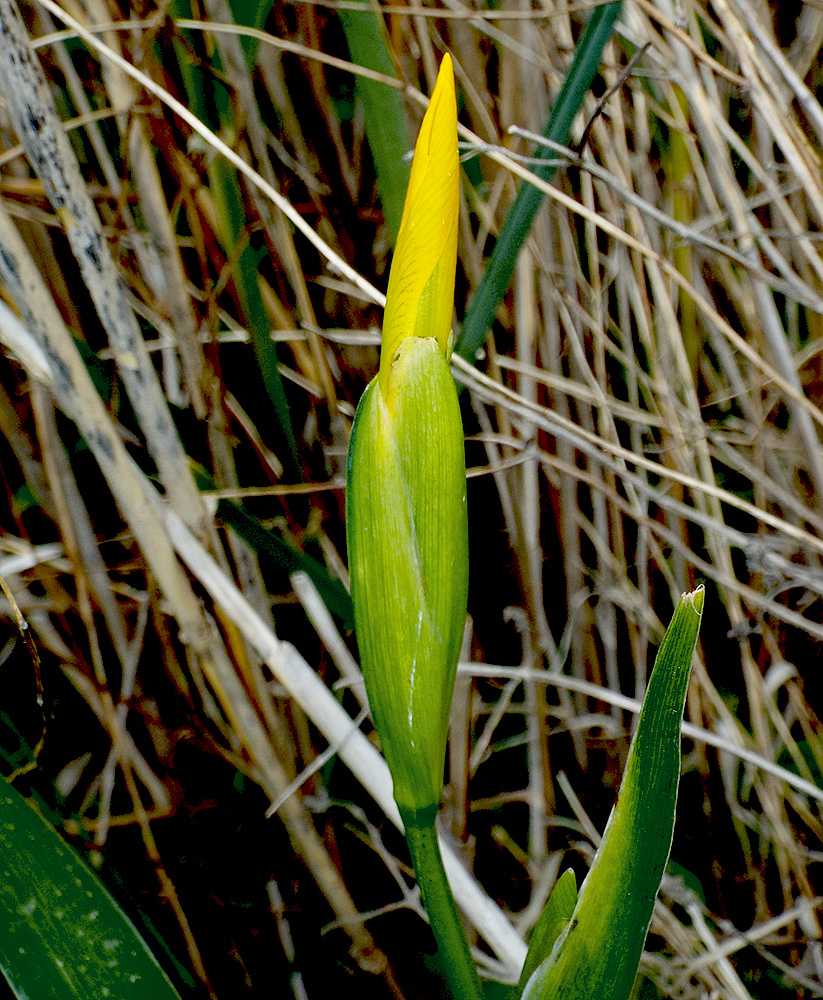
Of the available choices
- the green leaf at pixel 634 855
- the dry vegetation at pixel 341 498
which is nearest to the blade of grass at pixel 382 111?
the dry vegetation at pixel 341 498

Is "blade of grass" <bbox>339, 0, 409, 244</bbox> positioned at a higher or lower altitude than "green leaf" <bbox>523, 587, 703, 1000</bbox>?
higher

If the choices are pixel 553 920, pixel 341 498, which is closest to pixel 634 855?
pixel 553 920

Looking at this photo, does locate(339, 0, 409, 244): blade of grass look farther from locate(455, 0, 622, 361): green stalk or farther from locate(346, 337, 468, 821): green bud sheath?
locate(346, 337, 468, 821): green bud sheath

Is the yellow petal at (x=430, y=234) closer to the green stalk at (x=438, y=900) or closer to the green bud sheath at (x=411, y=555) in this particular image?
the green bud sheath at (x=411, y=555)

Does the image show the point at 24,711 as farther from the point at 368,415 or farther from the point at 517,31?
the point at 517,31

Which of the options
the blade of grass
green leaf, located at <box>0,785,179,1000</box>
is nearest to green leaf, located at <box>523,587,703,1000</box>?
green leaf, located at <box>0,785,179,1000</box>

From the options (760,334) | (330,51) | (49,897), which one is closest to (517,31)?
(330,51)
